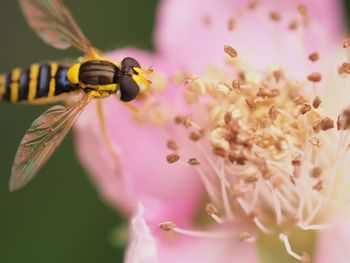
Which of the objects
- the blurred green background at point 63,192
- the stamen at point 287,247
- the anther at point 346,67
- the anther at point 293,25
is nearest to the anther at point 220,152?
the stamen at point 287,247

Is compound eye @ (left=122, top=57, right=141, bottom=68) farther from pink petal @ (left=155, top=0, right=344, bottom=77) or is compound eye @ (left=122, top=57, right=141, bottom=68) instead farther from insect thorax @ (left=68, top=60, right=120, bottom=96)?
pink petal @ (left=155, top=0, right=344, bottom=77)

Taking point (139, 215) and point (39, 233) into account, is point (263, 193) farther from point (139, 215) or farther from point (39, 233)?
point (39, 233)

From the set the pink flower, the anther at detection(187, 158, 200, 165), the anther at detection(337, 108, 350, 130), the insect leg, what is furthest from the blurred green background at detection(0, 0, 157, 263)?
the anther at detection(337, 108, 350, 130)

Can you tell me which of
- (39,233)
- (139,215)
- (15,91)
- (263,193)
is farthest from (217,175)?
(39,233)

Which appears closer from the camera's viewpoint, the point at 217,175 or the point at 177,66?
the point at 217,175

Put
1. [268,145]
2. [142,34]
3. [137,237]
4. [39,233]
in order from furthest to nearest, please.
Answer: [142,34] < [39,233] < [268,145] < [137,237]
